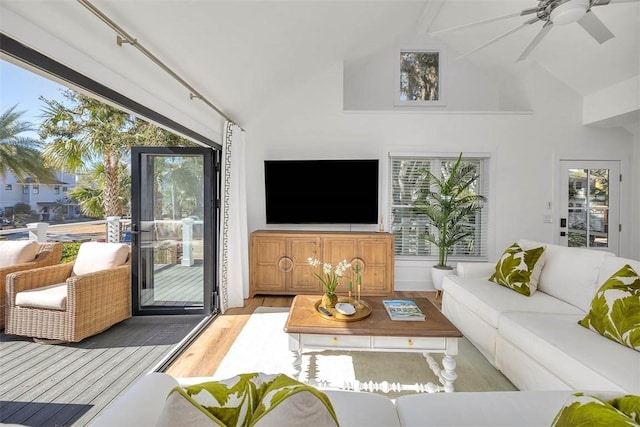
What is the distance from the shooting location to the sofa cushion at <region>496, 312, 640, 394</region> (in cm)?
135

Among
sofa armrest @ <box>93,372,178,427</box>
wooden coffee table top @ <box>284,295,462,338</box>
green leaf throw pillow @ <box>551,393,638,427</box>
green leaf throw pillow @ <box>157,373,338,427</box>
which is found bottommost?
wooden coffee table top @ <box>284,295,462,338</box>

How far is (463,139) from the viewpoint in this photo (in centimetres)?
411

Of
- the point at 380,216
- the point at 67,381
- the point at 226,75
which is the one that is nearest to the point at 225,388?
the point at 67,381

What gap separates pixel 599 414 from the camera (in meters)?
0.71

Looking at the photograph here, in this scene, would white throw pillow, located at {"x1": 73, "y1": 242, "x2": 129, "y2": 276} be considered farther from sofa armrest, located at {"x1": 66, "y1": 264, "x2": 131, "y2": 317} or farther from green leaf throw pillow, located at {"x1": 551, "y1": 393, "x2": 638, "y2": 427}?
green leaf throw pillow, located at {"x1": 551, "y1": 393, "x2": 638, "y2": 427}

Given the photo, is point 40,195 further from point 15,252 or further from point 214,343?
point 214,343

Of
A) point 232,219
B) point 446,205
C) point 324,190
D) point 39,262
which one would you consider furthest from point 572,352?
point 39,262

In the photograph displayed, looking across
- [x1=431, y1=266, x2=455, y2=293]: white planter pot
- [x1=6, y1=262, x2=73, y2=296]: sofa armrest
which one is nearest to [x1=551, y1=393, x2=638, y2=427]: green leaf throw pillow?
[x1=431, y1=266, x2=455, y2=293]: white planter pot

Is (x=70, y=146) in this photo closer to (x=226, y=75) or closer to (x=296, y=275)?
(x=226, y=75)

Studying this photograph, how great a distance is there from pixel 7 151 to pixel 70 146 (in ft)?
5.63

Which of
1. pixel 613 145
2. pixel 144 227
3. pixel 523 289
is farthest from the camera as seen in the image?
pixel 613 145

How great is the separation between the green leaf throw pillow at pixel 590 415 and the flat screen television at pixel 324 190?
315 centimetres

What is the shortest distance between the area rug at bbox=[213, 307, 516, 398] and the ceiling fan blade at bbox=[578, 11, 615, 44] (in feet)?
8.61

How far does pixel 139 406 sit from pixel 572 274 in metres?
2.94
